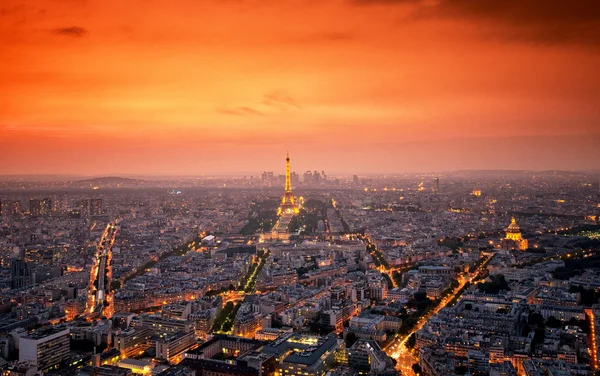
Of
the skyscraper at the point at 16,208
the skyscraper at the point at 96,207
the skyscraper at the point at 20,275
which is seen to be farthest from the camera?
the skyscraper at the point at 96,207

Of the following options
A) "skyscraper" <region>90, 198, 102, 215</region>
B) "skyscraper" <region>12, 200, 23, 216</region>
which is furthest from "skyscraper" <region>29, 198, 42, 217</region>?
Answer: "skyscraper" <region>90, 198, 102, 215</region>

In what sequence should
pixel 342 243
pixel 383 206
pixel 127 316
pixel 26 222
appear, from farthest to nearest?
pixel 383 206, pixel 26 222, pixel 342 243, pixel 127 316

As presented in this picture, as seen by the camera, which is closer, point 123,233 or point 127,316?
point 127,316

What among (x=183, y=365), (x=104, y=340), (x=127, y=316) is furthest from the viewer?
(x=127, y=316)

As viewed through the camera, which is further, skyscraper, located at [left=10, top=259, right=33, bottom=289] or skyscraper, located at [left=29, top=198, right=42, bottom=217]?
skyscraper, located at [left=29, top=198, right=42, bottom=217]

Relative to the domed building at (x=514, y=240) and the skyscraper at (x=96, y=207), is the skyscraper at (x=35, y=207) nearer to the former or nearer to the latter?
the skyscraper at (x=96, y=207)

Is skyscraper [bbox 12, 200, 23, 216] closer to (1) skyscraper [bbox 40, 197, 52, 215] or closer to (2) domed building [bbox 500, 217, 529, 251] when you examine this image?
(1) skyscraper [bbox 40, 197, 52, 215]

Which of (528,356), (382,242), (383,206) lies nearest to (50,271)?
(382,242)

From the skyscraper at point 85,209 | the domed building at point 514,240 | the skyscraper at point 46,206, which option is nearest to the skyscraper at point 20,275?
the skyscraper at point 85,209

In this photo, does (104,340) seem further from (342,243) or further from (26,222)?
(26,222)
